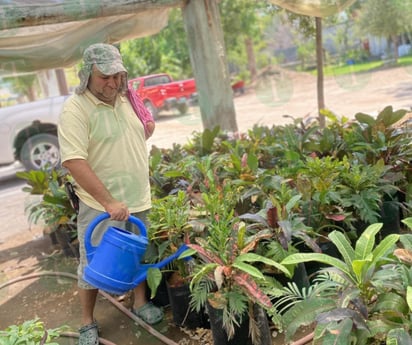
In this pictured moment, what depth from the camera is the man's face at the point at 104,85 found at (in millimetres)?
2318

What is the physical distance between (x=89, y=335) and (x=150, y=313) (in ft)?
1.19

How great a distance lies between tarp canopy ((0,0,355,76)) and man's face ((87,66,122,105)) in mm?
1385

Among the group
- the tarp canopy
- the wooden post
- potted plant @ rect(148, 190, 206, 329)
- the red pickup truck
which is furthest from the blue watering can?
the red pickup truck

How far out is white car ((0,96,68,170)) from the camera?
7.33 metres

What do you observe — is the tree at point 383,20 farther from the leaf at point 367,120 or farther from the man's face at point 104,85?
the man's face at point 104,85

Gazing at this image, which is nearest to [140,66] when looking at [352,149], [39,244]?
[39,244]

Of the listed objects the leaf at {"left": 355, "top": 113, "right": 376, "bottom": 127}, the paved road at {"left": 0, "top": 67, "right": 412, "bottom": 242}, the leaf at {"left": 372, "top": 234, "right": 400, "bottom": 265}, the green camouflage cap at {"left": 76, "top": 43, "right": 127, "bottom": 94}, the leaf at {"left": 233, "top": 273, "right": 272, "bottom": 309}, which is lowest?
the paved road at {"left": 0, "top": 67, "right": 412, "bottom": 242}

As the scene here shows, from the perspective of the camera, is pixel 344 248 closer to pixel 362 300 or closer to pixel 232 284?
pixel 362 300

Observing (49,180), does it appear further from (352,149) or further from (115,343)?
(352,149)

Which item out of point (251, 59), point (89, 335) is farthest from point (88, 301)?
point (251, 59)

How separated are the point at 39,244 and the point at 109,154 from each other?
265 cm

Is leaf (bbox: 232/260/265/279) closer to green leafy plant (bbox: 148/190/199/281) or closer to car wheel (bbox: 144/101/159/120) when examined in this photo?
green leafy plant (bbox: 148/190/199/281)

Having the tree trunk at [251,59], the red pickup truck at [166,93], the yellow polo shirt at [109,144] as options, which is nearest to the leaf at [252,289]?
the yellow polo shirt at [109,144]

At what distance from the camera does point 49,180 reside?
14.2 ft
